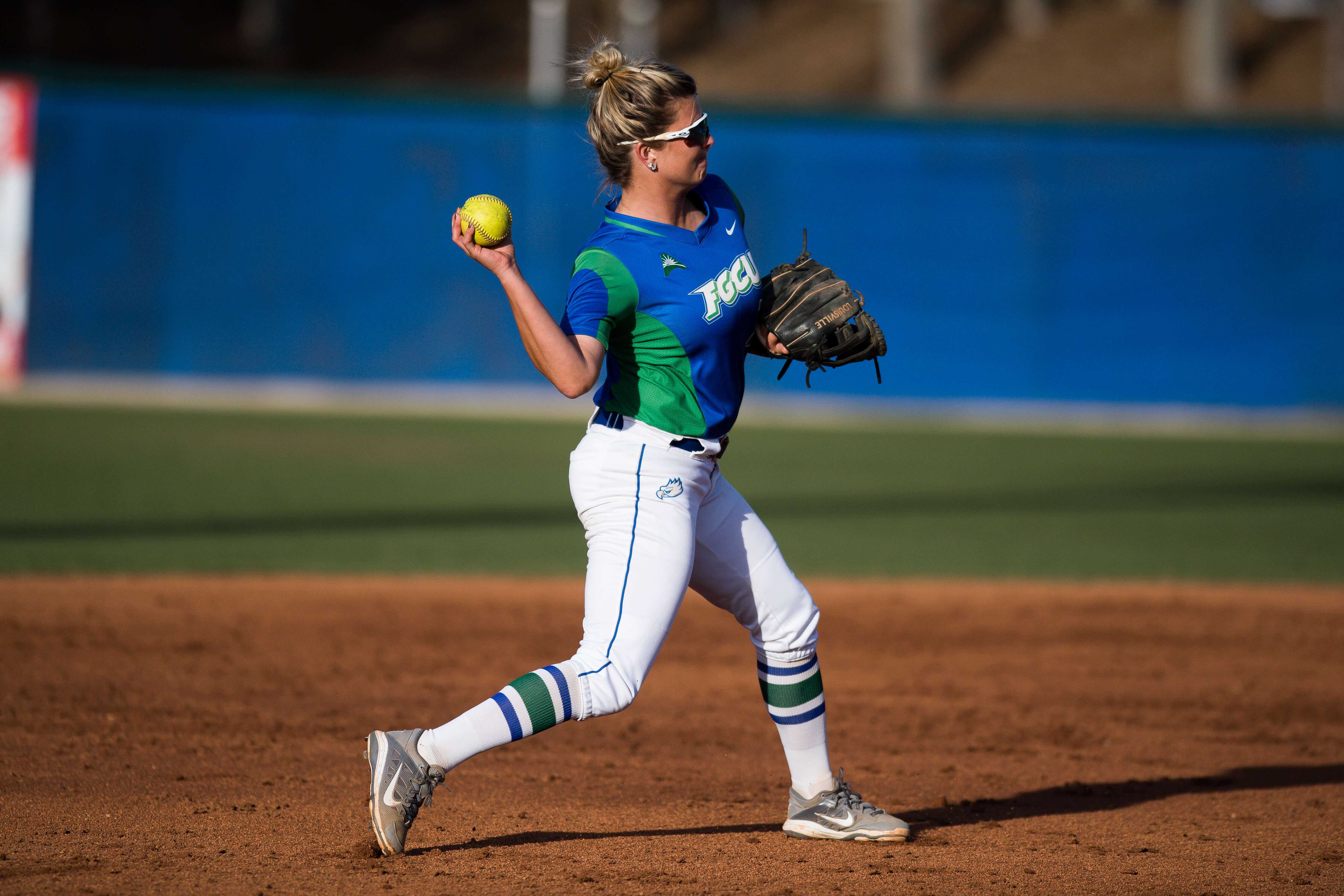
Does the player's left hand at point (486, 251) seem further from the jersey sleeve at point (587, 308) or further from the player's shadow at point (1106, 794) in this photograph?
the player's shadow at point (1106, 794)

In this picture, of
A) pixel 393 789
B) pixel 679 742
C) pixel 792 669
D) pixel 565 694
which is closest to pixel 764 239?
pixel 679 742

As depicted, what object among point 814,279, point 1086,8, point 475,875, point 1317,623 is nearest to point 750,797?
point 475,875

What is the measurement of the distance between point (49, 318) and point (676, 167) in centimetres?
1494

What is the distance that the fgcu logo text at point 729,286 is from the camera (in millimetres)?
3309

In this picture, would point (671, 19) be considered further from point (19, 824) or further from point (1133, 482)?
point (19, 824)

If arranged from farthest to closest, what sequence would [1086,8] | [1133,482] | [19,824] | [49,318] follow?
[1086,8] < [49,318] < [1133,482] < [19,824]

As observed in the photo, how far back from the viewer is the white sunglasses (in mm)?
3277

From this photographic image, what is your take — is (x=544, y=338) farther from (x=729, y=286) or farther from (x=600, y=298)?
(x=729, y=286)

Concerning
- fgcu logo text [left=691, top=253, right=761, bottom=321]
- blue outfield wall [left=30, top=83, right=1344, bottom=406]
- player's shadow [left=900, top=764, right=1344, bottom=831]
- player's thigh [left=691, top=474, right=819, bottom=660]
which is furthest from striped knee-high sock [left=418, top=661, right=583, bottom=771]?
blue outfield wall [left=30, top=83, right=1344, bottom=406]

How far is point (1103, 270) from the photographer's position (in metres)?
16.4

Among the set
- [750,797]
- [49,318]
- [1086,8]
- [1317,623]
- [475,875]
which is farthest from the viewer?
[1086,8]

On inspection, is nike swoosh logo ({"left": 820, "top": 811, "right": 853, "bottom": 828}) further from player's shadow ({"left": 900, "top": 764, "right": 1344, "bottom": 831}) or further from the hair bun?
the hair bun

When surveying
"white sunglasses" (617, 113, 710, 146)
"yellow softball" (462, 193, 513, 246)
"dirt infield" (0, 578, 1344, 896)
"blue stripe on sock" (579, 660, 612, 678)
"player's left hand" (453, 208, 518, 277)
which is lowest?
"dirt infield" (0, 578, 1344, 896)

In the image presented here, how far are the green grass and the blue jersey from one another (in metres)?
4.57
